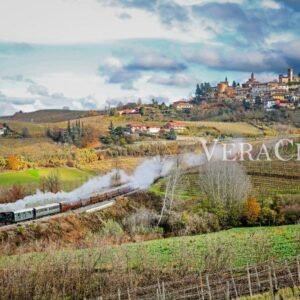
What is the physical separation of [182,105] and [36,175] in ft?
207

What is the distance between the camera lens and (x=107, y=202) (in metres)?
47.9

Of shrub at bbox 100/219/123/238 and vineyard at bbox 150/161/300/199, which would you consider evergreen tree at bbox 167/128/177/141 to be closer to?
vineyard at bbox 150/161/300/199

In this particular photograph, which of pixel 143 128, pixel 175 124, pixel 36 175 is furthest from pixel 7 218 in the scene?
pixel 175 124

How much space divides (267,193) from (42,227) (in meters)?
24.6

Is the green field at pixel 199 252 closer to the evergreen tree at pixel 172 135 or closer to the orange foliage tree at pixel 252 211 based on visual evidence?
the orange foliage tree at pixel 252 211

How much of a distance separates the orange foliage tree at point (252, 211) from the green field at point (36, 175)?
2153 cm

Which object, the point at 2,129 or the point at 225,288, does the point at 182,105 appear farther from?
the point at 225,288

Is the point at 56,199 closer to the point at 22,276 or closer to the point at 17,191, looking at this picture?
the point at 17,191

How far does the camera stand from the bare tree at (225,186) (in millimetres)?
46781

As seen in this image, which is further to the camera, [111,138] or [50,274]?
[111,138]

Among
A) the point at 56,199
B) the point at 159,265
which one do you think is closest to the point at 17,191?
the point at 56,199

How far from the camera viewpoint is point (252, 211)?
149ft

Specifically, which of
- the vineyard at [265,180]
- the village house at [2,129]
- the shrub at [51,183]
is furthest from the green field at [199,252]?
the village house at [2,129]

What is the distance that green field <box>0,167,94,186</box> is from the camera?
56466mm
